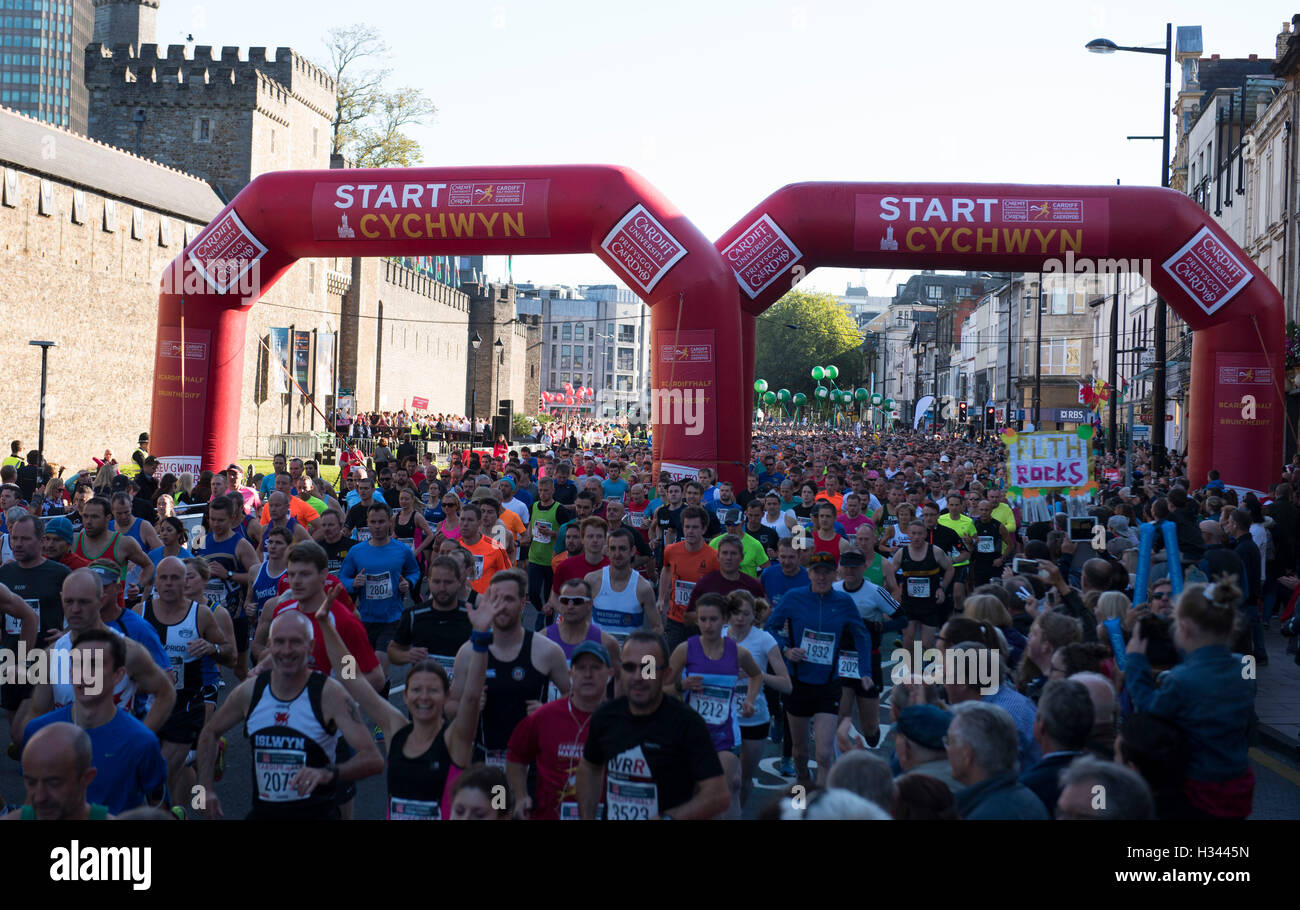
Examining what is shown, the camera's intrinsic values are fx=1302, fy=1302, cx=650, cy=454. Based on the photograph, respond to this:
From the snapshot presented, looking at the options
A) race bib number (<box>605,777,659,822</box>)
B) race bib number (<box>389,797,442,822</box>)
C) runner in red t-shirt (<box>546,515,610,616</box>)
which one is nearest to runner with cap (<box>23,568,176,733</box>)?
race bib number (<box>389,797,442,822</box>)

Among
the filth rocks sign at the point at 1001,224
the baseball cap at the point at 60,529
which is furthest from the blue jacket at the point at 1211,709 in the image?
the filth rocks sign at the point at 1001,224

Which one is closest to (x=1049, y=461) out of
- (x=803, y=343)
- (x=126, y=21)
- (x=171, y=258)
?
(x=171, y=258)

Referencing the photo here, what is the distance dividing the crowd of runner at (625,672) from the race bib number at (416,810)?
0.01 meters

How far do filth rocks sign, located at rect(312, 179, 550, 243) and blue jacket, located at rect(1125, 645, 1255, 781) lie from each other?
13027 millimetres

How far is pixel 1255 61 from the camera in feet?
158

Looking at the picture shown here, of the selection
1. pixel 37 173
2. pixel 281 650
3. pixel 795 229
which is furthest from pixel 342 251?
pixel 37 173

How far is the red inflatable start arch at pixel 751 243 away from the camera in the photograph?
1633cm

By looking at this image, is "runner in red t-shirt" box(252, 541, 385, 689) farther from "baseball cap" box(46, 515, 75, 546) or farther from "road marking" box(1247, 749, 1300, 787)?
"road marking" box(1247, 749, 1300, 787)

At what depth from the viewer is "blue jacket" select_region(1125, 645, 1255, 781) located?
4660mm

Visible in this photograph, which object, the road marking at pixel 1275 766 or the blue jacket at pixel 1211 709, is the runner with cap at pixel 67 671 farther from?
the road marking at pixel 1275 766

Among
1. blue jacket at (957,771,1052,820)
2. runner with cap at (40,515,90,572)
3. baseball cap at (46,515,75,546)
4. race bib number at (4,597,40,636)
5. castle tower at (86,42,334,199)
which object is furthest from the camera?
castle tower at (86,42,334,199)

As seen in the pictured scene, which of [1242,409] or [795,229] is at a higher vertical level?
[795,229]
